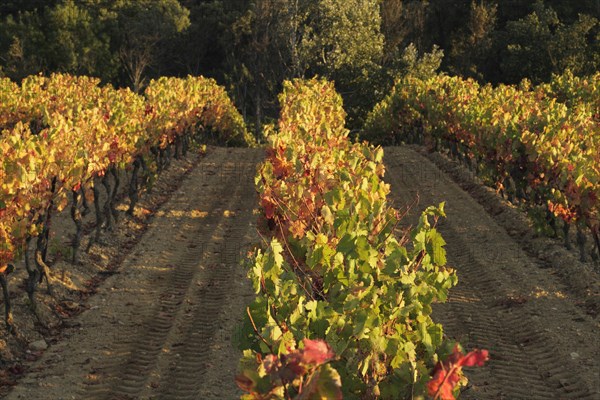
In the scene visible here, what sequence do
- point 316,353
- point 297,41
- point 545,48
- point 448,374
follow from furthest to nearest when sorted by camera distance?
1. point 297,41
2. point 545,48
3. point 448,374
4. point 316,353

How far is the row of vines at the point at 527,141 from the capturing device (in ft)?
47.1

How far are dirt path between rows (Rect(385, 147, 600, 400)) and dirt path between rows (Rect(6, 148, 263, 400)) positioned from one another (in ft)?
9.84

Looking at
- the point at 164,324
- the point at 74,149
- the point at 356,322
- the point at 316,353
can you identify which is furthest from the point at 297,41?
the point at 316,353

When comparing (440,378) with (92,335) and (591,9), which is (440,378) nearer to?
(92,335)

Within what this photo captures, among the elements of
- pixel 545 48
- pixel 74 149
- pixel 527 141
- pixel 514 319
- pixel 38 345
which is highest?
pixel 74 149

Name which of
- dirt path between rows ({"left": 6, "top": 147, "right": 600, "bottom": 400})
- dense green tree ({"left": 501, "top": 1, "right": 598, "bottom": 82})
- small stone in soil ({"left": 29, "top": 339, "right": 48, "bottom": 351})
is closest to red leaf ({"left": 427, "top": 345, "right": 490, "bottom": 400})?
dirt path between rows ({"left": 6, "top": 147, "right": 600, "bottom": 400})

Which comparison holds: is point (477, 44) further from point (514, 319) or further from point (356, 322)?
point (356, 322)

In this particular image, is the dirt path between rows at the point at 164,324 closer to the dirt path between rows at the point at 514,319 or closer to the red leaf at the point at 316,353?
the dirt path between rows at the point at 514,319

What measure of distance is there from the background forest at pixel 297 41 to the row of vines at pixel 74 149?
14031 millimetres

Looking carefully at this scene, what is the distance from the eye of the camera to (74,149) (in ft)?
44.9

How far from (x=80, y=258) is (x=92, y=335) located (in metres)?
3.73

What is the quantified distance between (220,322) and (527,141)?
24.8 feet

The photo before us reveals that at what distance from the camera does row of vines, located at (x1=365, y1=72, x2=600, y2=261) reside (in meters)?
14.4

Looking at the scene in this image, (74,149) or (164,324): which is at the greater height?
(74,149)
